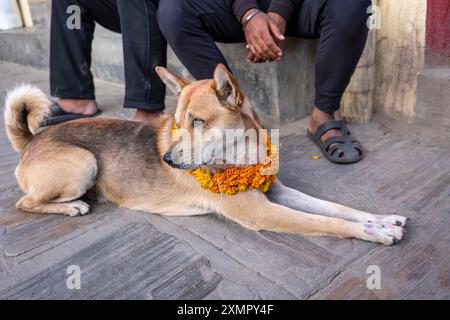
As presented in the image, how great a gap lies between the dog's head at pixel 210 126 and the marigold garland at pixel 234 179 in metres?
0.07

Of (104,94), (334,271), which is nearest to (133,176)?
(334,271)

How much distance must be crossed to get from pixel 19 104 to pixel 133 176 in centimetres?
92

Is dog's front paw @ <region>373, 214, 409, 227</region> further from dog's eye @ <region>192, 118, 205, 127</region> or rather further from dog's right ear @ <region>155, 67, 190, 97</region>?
dog's right ear @ <region>155, 67, 190, 97</region>

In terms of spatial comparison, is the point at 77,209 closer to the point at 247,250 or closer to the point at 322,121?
the point at 247,250

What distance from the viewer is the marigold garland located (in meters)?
2.54

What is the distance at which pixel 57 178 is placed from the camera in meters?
2.75

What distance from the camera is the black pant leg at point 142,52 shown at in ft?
12.0

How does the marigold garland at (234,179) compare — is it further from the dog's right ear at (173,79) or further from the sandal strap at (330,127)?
the sandal strap at (330,127)

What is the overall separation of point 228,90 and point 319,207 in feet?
2.96

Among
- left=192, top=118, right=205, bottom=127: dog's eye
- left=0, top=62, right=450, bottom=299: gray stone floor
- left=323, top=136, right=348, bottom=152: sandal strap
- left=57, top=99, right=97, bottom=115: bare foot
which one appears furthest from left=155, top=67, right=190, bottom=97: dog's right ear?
left=57, top=99, right=97, bottom=115: bare foot

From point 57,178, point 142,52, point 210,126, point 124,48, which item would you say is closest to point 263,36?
point 210,126

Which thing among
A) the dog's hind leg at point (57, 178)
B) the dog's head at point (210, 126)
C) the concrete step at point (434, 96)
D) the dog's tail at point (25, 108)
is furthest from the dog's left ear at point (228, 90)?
the concrete step at point (434, 96)

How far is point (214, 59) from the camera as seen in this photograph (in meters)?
3.40

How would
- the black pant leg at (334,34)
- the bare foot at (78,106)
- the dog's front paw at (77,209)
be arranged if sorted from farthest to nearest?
the bare foot at (78,106)
the black pant leg at (334,34)
the dog's front paw at (77,209)
